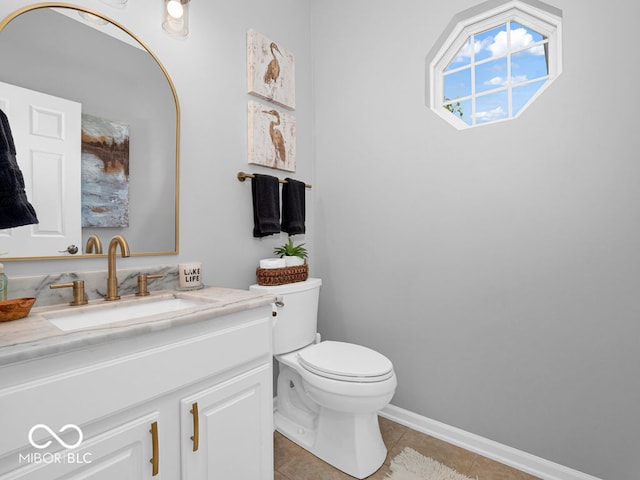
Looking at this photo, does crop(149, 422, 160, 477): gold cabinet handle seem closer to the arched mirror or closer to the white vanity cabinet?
the white vanity cabinet

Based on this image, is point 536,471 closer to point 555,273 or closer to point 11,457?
point 555,273

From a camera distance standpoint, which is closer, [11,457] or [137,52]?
[11,457]

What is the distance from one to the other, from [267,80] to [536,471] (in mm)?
2408

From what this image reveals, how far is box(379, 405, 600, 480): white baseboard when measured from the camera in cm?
142

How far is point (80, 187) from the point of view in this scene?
1.18 meters

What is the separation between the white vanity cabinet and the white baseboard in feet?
3.07

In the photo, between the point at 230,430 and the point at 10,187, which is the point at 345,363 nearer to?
the point at 230,430

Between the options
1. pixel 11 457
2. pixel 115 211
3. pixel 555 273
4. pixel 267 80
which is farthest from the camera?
pixel 267 80

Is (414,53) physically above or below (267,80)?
above

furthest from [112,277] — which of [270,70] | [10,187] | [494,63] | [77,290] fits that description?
[494,63]

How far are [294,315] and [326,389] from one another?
Result: 1.41 ft

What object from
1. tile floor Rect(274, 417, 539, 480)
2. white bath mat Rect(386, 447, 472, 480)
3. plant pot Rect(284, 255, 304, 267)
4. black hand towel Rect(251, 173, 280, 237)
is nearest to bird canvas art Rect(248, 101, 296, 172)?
black hand towel Rect(251, 173, 280, 237)

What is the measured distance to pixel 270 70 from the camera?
1884mm

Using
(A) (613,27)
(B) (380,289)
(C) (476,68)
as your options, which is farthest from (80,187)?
(A) (613,27)
